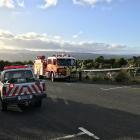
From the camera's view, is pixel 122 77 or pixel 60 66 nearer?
pixel 122 77

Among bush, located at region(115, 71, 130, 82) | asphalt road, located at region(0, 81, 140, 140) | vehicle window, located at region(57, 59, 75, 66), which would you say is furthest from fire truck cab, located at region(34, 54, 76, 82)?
asphalt road, located at region(0, 81, 140, 140)

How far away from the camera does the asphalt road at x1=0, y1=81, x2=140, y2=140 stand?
12164 mm

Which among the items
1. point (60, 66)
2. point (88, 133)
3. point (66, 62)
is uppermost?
point (66, 62)

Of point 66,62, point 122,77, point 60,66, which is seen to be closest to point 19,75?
point 122,77

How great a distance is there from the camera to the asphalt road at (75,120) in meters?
12.2

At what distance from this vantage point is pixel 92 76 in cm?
4159

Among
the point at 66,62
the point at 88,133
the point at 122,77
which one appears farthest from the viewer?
the point at 66,62

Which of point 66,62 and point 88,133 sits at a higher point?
point 66,62

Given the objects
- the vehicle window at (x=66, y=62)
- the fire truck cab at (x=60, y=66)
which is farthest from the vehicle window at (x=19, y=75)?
the vehicle window at (x=66, y=62)

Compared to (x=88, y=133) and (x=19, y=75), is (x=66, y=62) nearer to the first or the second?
(x=19, y=75)

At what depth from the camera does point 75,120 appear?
47.8 ft

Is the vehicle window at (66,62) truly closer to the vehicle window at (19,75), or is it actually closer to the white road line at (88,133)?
the vehicle window at (19,75)

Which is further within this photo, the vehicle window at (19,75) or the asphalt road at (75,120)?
the vehicle window at (19,75)

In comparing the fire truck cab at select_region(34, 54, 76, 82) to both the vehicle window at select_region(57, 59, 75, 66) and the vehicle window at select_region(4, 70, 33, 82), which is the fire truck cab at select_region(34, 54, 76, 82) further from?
the vehicle window at select_region(4, 70, 33, 82)
